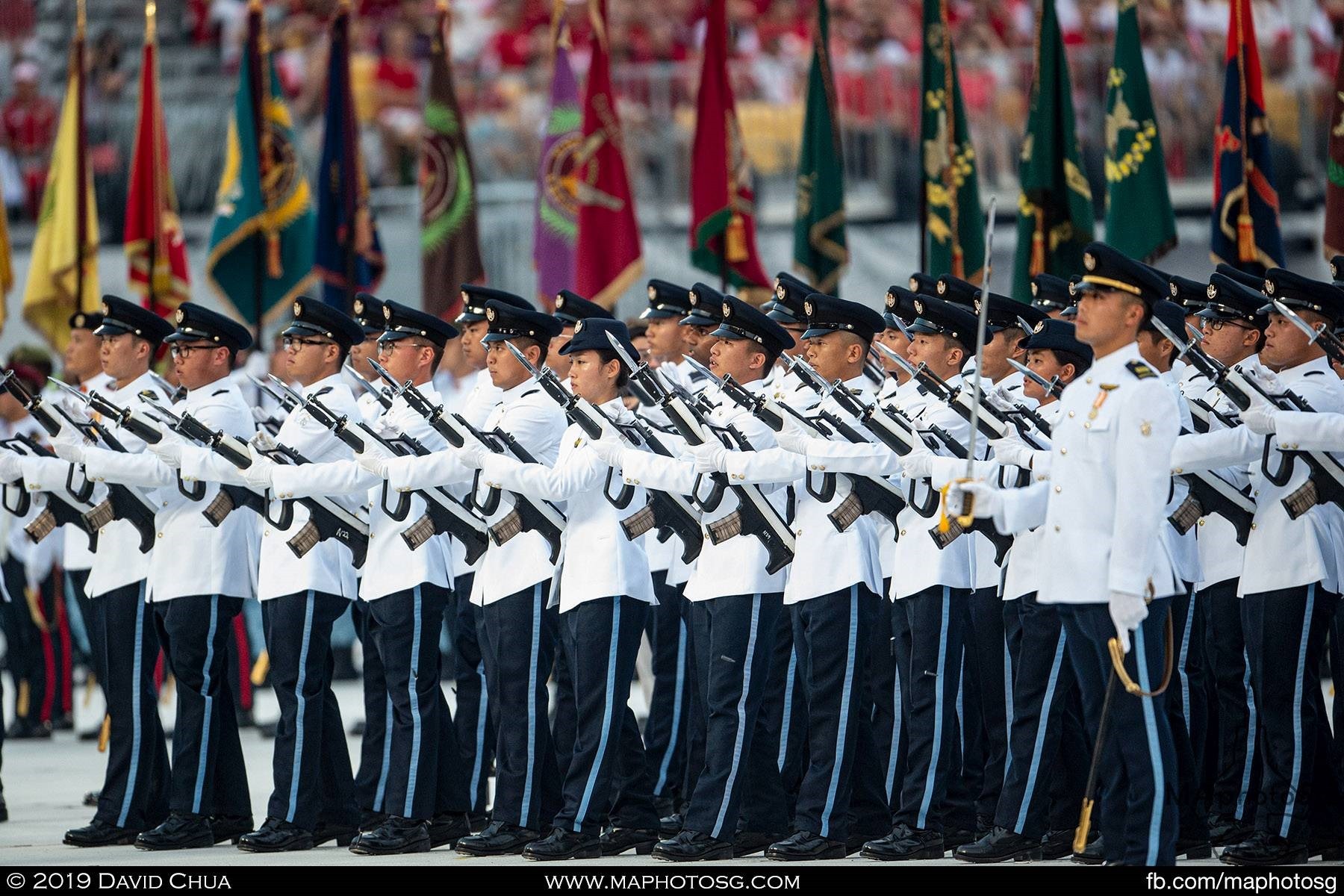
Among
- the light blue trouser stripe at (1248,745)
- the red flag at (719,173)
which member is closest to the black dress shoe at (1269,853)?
the light blue trouser stripe at (1248,745)

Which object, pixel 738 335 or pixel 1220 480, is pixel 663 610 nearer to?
pixel 738 335

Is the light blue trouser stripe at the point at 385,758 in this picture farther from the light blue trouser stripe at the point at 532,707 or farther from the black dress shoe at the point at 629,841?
the black dress shoe at the point at 629,841

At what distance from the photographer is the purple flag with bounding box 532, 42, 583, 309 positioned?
12.3 m

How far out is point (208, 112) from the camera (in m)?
16.9

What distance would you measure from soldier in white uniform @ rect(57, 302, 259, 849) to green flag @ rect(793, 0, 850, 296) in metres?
4.19

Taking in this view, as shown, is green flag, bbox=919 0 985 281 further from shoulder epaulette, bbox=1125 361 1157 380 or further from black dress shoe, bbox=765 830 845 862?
shoulder epaulette, bbox=1125 361 1157 380

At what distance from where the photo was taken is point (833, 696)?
7.16 m

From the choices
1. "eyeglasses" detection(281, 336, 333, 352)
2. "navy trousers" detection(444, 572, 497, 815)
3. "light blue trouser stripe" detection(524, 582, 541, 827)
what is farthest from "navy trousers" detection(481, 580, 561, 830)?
"eyeglasses" detection(281, 336, 333, 352)

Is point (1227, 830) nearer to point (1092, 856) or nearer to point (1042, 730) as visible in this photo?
point (1092, 856)

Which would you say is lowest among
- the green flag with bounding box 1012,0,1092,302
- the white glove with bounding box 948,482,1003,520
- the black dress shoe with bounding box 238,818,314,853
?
the black dress shoe with bounding box 238,818,314,853

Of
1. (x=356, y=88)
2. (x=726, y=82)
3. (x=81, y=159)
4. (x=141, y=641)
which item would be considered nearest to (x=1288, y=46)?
(x=726, y=82)

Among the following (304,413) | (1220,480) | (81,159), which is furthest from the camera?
(81,159)

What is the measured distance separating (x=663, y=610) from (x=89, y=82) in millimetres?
10975

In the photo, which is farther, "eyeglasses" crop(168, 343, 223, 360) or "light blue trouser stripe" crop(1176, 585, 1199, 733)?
"eyeglasses" crop(168, 343, 223, 360)
